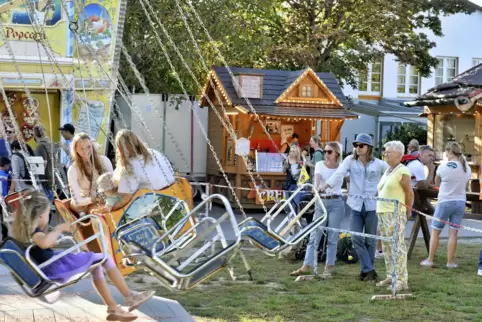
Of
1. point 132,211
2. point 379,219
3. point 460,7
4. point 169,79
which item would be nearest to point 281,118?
point 169,79

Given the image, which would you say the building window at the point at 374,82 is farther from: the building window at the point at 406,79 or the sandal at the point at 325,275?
the sandal at the point at 325,275

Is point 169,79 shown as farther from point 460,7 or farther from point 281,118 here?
point 460,7

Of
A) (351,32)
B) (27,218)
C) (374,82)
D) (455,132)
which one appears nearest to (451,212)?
(27,218)

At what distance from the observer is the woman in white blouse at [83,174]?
886 cm

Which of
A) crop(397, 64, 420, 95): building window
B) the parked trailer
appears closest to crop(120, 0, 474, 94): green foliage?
the parked trailer

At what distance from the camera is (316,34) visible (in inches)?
1119

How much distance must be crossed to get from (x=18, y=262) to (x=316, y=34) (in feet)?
75.7

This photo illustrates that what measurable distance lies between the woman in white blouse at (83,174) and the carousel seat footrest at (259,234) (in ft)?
6.35

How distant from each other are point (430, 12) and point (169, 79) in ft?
38.3

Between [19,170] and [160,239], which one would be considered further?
[19,170]

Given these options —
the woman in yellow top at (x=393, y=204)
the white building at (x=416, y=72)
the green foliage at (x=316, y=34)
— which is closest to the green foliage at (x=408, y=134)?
the green foliage at (x=316, y=34)

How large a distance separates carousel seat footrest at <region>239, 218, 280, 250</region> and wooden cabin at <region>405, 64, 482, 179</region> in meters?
13.8

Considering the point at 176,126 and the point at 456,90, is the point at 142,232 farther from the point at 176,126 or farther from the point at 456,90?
the point at 456,90

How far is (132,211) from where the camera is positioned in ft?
27.6
